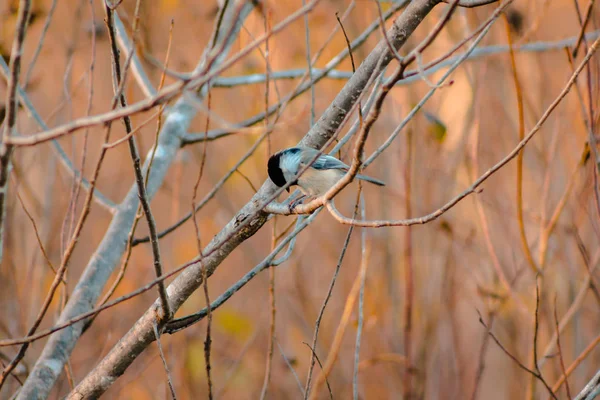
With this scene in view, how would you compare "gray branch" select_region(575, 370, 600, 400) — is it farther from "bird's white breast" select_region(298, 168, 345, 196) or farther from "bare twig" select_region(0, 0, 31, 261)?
"bird's white breast" select_region(298, 168, 345, 196)

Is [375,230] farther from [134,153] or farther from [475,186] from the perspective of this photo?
[134,153]

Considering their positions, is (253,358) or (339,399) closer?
(339,399)

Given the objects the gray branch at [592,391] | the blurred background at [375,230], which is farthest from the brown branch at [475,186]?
the blurred background at [375,230]

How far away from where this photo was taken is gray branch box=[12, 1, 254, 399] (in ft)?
6.61

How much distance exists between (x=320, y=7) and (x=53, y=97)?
295 cm

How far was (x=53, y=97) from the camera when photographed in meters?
5.68

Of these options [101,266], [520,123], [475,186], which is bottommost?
[475,186]

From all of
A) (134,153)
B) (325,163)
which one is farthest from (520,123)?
(134,153)

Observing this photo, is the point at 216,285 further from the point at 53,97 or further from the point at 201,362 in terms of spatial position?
the point at 53,97

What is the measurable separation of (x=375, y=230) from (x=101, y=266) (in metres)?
2.44

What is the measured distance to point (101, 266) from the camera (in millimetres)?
2395

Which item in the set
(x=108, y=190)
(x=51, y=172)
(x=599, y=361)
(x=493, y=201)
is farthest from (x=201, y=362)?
(x=599, y=361)

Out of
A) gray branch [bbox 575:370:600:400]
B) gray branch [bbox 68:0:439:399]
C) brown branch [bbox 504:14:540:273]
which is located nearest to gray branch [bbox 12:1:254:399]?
gray branch [bbox 68:0:439:399]

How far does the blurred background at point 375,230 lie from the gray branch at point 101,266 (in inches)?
22.6
